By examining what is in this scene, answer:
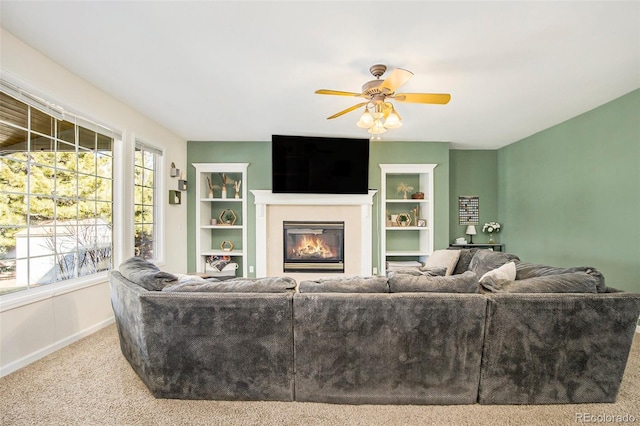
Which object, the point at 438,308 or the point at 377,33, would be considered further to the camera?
the point at 377,33

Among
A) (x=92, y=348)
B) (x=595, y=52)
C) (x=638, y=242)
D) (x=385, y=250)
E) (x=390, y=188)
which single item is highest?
(x=595, y=52)

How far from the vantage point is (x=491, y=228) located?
211 inches

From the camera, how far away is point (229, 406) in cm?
A: 182

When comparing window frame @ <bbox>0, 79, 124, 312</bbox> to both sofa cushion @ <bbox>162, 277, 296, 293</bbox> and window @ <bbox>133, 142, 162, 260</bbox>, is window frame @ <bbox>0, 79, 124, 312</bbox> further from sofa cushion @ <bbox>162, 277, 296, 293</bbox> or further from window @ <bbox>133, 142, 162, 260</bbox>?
sofa cushion @ <bbox>162, 277, 296, 293</bbox>

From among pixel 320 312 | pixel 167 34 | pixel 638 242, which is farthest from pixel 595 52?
pixel 167 34

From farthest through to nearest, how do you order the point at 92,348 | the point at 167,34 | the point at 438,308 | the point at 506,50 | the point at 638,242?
the point at 638,242 < the point at 92,348 < the point at 506,50 < the point at 167,34 < the point at 438,308

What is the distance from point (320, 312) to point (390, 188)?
396cm

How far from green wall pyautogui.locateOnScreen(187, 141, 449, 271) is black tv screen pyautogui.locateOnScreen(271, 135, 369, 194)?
1.09 ft

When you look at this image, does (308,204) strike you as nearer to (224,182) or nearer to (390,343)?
(224,182)

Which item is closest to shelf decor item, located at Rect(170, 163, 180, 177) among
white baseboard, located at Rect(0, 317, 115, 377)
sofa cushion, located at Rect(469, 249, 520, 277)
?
white baseboard, located at Rect(0, 317, 115, 377)

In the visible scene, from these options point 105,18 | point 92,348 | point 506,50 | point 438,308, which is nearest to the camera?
point 438,308

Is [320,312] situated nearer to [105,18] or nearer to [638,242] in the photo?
[105,18]

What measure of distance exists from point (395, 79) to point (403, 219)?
3.38 meters

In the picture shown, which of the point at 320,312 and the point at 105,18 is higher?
the point at 105,18
